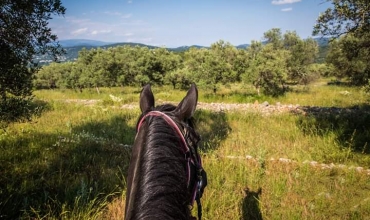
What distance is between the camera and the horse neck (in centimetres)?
130

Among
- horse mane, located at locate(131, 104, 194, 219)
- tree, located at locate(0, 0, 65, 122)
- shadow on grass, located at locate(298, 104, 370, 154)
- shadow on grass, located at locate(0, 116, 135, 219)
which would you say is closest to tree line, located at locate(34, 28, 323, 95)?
shadow on grass, located at locate(298, 104, 370, 154)

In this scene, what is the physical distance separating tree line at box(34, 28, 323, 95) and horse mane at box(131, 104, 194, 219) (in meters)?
18.7

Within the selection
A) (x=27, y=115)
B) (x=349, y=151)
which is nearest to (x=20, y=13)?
(x=27, y=115)

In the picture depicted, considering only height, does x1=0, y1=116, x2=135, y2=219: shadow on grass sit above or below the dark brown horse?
below

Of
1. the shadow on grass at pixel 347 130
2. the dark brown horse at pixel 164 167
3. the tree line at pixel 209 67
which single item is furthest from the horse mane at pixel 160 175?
the tree line at pixel 209 67

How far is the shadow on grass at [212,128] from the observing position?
310 inches

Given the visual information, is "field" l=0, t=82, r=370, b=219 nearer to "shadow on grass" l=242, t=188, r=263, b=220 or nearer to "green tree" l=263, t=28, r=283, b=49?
"shadow on grass" l=242, t=188, r=263, b=220

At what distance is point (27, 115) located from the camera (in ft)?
15.7

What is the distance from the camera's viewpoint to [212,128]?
31.9 feet

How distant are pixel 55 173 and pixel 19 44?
2627mm

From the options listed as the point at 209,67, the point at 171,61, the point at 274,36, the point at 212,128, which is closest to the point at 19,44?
the point at 212,128

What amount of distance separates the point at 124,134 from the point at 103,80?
2271cm

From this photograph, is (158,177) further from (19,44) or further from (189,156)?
(19,44)

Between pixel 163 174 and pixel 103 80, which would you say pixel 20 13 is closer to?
pixel 163 174
